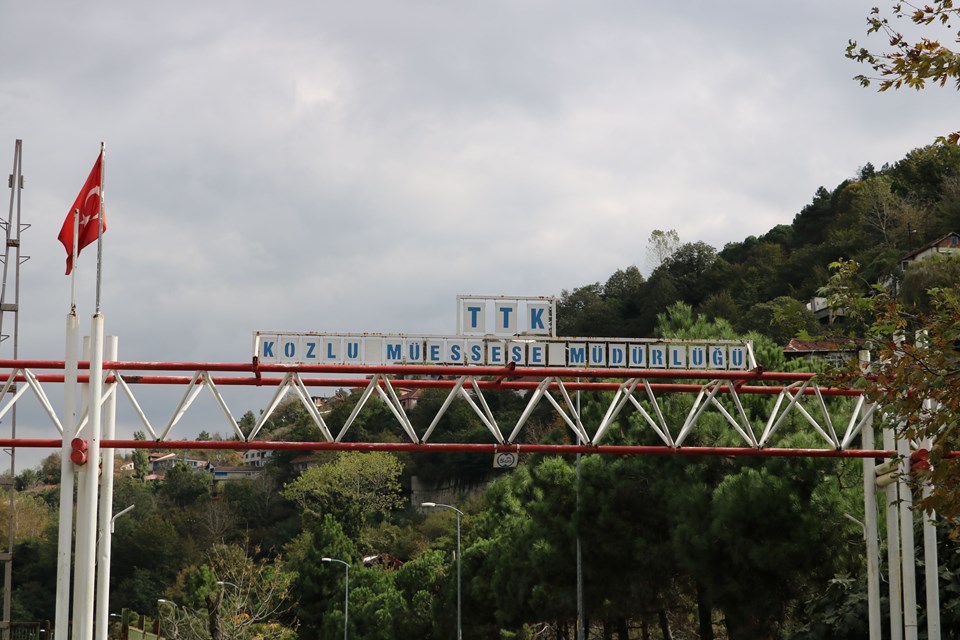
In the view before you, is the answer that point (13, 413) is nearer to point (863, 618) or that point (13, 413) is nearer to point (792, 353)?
point (863, 618)

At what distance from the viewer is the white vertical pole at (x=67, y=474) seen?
19.8m

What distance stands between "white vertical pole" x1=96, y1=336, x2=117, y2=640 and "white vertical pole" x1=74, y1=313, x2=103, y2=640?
0.64 metres

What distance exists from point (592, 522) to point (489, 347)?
1358cm

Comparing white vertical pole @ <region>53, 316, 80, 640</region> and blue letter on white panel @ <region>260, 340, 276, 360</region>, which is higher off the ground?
blue letter on white panel @ <region>260, 340, 276, 360</region>

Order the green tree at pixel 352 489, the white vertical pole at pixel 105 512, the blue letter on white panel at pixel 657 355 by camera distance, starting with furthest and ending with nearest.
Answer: the green tree at pixel 352 489 → the blue letter on white panel at pixel 657 355 → the white vertical pole at pixel 105 512

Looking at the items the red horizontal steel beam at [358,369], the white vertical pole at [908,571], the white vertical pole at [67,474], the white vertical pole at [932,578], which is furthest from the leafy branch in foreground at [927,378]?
the white vertical pole at [67,474]

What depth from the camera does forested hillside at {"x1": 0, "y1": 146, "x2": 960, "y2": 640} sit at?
94.8ft

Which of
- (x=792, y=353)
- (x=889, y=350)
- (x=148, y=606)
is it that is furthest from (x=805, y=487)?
(x=148, y=606)

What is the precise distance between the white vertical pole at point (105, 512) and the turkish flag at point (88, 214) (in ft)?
5.43

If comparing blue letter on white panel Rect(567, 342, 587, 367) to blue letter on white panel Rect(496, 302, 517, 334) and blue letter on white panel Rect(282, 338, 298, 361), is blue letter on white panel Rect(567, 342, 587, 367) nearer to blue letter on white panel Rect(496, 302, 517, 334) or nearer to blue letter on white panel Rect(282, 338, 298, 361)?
blue letter on white panel Rect(496, 302, 517, 334)

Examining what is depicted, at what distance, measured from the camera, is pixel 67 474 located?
A: 20.5 metres

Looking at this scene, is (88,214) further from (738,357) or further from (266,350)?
(738,357)

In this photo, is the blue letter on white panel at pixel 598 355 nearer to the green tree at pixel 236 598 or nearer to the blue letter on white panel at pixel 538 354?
the blue letter on white panel at pixel 538 354

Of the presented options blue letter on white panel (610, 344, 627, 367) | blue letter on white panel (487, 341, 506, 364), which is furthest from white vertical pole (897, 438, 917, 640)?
blue letter on white panel (487, 341, 506, 364)
